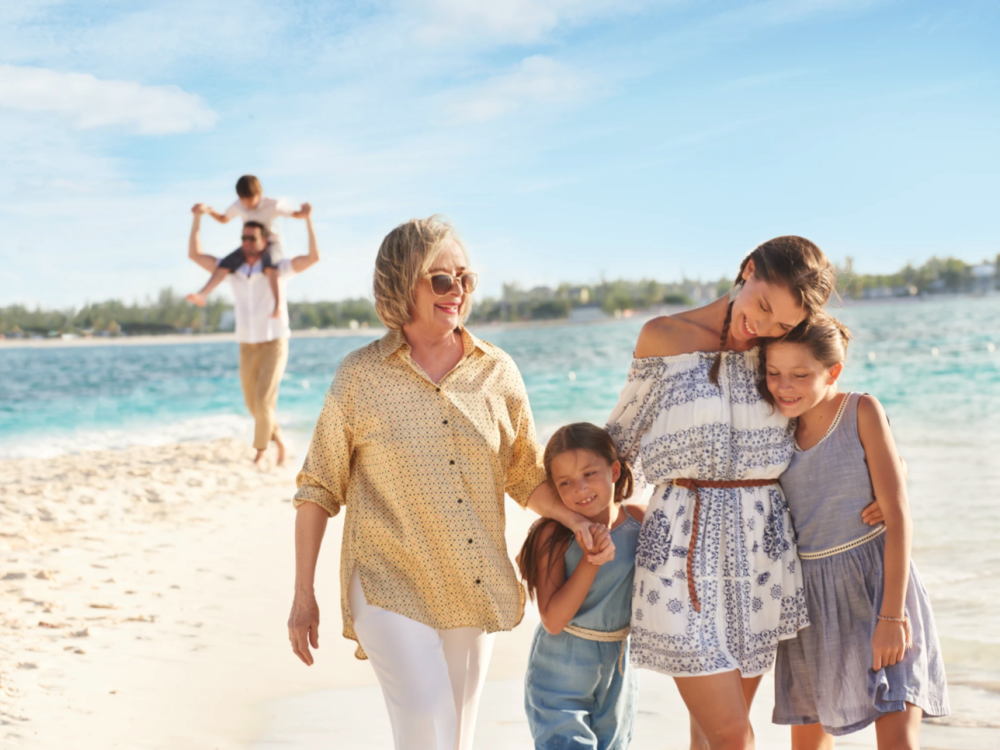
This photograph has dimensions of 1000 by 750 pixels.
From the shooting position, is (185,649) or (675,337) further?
(185,649)

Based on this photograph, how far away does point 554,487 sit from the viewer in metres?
2.48

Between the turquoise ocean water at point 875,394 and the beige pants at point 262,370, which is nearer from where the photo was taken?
the turquoise ocean water at point 875,394

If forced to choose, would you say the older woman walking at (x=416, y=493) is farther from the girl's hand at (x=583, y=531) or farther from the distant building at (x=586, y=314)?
the distant building at (x=586, y=314)

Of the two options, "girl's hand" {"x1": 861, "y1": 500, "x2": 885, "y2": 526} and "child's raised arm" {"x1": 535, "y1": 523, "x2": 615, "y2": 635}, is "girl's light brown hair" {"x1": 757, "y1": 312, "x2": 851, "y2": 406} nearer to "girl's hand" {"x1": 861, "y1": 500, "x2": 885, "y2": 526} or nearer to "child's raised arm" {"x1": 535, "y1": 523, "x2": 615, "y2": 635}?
"girl's hand" {"x1": 861, "y1": 500, "x2": 885, "y2": 526}

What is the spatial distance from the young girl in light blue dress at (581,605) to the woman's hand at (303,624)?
57cm

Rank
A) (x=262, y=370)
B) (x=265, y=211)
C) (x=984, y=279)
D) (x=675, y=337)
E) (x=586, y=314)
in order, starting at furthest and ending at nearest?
(x=586, y=314) < (x=984, y=279) < (x=262, y=370) < (x=265, y=211) < (x=675, y=337)

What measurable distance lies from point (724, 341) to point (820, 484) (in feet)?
1.39

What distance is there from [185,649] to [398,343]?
9.49 ft

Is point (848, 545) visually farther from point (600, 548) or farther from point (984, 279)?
point (984, 279)

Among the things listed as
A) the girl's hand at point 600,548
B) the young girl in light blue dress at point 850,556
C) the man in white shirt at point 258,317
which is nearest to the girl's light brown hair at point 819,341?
the young girl in light blue dress at point 850,556

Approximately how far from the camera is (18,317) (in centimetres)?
5944

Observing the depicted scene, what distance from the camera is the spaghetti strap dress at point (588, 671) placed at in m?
2.49

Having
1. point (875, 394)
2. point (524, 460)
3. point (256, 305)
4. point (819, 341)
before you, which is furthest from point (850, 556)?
point (875, 394)

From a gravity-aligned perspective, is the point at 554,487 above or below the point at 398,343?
below
